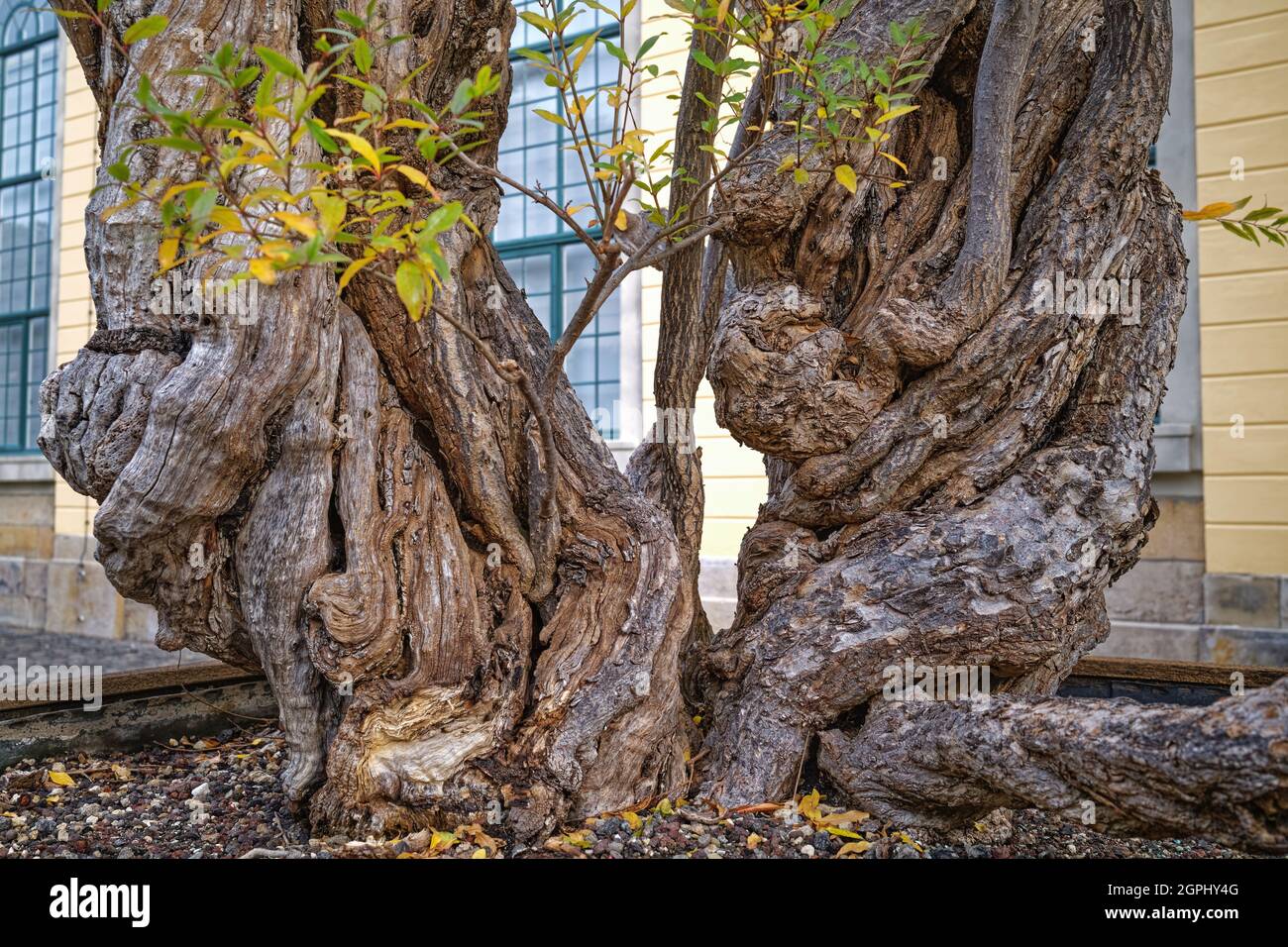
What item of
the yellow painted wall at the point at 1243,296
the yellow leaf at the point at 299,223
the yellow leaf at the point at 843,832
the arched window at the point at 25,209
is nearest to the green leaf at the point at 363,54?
the yellow leaf at the point at 299,223

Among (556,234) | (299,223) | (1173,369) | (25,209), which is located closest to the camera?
(299,223)

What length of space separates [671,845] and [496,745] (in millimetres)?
528

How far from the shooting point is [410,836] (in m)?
2.61

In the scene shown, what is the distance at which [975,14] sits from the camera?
10.4 ft

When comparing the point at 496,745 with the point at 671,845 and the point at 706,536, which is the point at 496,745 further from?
the point at 706,536

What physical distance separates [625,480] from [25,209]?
11206 mm

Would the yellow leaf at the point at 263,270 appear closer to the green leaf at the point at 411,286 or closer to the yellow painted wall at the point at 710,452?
the green leaf at the point at 411,286

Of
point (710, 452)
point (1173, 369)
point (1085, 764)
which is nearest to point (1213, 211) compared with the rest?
point (1085, 764)

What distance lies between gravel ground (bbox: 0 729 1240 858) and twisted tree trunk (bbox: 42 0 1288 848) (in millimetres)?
92

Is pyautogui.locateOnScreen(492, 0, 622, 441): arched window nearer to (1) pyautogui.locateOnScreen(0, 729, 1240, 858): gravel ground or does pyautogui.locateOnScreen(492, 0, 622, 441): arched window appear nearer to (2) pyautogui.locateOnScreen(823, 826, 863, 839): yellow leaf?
(1) pyautogui.locateOnScreen(0, 729, 1240, 858): gravel ground

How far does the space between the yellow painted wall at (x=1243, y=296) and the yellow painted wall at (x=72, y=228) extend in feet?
31.9

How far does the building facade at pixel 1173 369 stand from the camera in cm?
615

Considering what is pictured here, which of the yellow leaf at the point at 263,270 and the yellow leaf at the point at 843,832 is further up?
the yellow leaf at the point at 263,270

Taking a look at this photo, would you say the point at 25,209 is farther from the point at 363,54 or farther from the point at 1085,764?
the point at 1085,764
